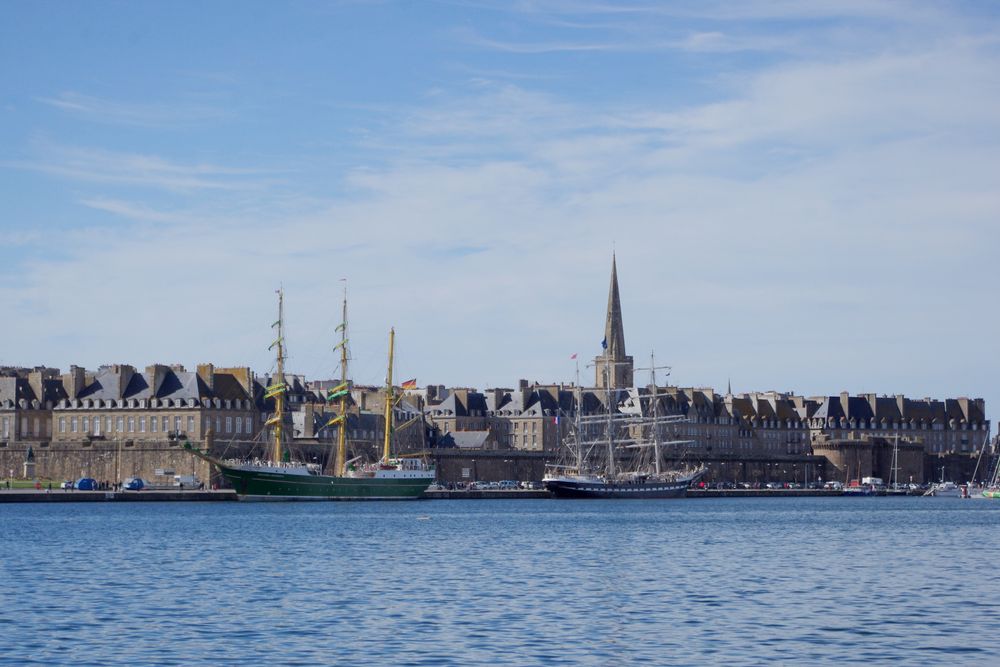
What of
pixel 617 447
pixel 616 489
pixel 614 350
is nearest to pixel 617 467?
pixel 617 447

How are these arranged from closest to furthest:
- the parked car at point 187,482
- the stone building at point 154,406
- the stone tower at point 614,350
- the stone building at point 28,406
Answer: the parked car at point 187,482 < the stone building at point 154,406 < the stone building at point 28,406 < the stone tower at point 614,350

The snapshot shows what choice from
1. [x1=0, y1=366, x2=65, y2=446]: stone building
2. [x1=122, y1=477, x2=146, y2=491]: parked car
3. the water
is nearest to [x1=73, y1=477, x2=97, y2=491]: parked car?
[x1=122, y1=477, x2=146, y2=491]: parked car

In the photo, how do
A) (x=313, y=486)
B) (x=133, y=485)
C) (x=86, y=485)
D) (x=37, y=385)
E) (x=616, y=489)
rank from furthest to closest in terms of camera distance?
(x=616, y=489)
(x=37, y=385)
(x=133, y=485)
(x=86, y=485)
(x=313, y=486)

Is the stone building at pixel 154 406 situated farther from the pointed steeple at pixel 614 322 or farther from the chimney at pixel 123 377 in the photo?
the pointed steeple at pixel 614 322

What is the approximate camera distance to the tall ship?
107 meters

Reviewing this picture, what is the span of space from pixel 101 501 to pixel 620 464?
65.4 m

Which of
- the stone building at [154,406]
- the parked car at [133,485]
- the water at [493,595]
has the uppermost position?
the stone building at [154,406]

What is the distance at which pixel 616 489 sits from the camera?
447 ft

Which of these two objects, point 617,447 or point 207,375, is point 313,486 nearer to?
point 207,375

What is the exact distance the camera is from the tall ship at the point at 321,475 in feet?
352

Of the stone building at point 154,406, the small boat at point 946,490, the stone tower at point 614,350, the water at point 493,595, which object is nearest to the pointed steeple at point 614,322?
the stone tower at point 614,350

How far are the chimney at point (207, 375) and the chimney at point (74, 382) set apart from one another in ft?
32.7

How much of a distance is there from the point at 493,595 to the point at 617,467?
386ft

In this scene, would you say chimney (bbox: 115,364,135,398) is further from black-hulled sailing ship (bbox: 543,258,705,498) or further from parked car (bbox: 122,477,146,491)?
black-hulled sailing ship (bbox: 543,258,705,498)
